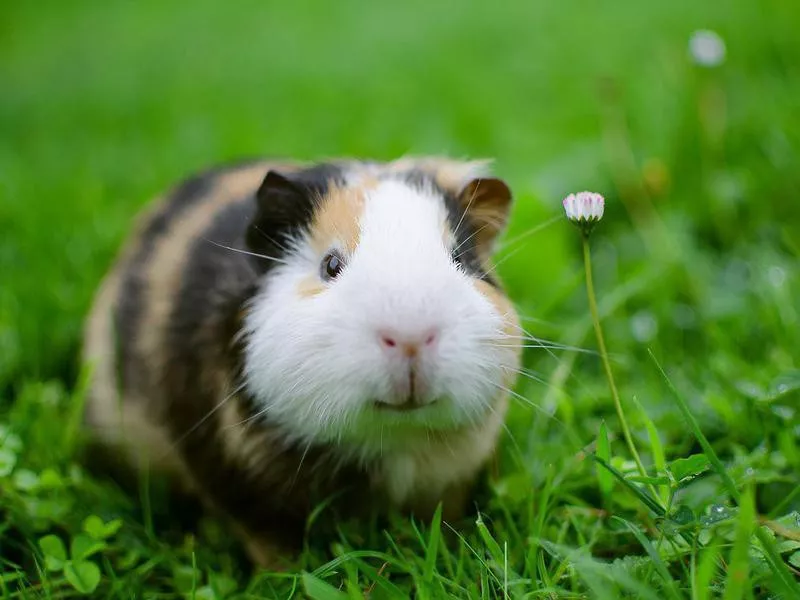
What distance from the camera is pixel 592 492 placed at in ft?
9.25

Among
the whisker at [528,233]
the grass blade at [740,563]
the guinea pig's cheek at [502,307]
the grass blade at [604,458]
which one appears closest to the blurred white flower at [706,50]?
the whisker at [528,233]

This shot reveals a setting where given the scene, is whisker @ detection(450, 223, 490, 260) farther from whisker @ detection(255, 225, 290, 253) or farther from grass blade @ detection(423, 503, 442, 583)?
grass blade @ detection(423, 503, 442, 583)

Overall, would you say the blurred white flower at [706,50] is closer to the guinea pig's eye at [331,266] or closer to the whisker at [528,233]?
the whisker at [528,233]

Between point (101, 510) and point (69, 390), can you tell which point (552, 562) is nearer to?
point (101, 510)

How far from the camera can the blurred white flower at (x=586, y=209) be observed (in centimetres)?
219

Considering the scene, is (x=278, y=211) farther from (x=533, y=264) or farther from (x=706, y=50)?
(x=706, y=50)

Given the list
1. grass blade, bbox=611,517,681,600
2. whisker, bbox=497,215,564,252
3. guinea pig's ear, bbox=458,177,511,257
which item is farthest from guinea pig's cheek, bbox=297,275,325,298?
grass blade, bbox=611,517,681,600

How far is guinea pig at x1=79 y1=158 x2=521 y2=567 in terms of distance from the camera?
7.12 ft

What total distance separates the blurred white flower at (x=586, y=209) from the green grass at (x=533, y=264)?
41cm

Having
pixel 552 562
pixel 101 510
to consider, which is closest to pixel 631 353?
pixel 552 562

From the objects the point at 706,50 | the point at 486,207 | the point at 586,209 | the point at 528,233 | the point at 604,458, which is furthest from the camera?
the point at 706,50

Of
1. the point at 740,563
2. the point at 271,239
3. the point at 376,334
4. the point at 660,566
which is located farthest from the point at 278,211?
the point at 740,563

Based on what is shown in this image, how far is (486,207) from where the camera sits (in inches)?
111

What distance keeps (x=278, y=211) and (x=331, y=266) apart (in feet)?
1.00
